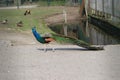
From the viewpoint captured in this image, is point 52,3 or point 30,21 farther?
point 52,3

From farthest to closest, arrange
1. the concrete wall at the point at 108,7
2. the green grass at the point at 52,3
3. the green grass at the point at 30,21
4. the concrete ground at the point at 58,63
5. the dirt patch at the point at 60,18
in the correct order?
the green grass at the point at 52,3 < the dirt patch at the point at 60,18 < the concrete wall at the point at 108,7 < the green grass at the point at 30,21 < the concrete ground at the point at 58,63

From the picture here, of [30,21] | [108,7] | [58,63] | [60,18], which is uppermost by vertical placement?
[58,63]

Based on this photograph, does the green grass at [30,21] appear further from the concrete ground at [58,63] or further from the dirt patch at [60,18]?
the concrete ground at [58,63]

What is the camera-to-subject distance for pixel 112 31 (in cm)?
2188

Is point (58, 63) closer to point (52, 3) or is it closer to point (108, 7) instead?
point (108, 7)

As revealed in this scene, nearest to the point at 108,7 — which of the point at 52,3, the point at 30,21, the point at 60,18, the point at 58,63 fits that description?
the point at 30,21

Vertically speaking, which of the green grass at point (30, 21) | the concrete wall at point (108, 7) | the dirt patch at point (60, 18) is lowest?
the dirt patch at point (60, 18)

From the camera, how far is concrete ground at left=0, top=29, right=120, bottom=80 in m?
8.72

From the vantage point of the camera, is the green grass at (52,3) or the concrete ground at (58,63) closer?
the concrete ground at (58,63)

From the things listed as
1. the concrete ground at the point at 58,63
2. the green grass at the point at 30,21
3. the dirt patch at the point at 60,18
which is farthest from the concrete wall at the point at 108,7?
the concrete ground at the point at 58,63

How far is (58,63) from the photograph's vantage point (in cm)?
1022

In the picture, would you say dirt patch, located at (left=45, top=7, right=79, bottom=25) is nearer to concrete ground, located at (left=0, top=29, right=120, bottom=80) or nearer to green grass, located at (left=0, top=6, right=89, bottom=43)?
green grass, located at (left=0, top=6, right=89, bottom=43)

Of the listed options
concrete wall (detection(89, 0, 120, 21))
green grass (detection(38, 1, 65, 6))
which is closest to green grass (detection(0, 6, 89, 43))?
concrete wall (detection(89, 0, 120, 21))

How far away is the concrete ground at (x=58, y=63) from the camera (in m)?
8.72
